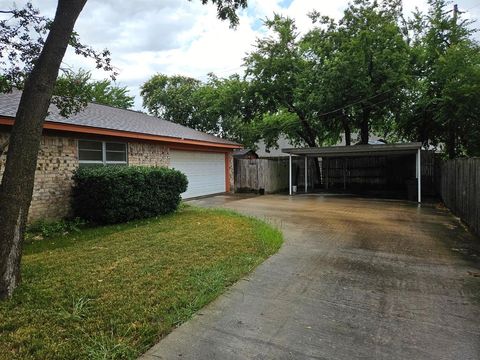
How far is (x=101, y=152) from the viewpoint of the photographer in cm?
991

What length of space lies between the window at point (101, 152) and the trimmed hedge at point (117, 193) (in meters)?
0.68

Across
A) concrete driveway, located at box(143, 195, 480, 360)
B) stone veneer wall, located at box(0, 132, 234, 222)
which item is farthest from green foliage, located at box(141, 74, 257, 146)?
concrete driveway, located at box(143, 195, 480, 360)

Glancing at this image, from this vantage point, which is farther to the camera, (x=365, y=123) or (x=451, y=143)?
(x=365, y=123)

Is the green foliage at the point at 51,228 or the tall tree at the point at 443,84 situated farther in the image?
the tall tree at the point at 443,84

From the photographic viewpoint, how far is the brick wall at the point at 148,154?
11124 mm

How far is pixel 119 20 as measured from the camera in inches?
310

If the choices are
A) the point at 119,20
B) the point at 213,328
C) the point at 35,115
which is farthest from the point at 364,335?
the point at 119,20

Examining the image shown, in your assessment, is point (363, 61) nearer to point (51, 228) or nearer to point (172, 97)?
point (51, 228)

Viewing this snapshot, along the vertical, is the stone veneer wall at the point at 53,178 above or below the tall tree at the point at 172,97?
below

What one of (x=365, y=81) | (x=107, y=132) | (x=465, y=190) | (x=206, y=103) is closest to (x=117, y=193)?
(x=107, y=132)

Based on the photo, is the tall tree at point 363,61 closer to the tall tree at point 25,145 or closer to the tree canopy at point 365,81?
the tree canopy at point 365,81

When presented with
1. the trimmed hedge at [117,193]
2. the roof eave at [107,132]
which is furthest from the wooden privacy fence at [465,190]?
the roof eave at [107,132]

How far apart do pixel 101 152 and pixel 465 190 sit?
9745 millimetres

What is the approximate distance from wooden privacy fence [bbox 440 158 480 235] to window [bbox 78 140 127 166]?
30.9 ft
